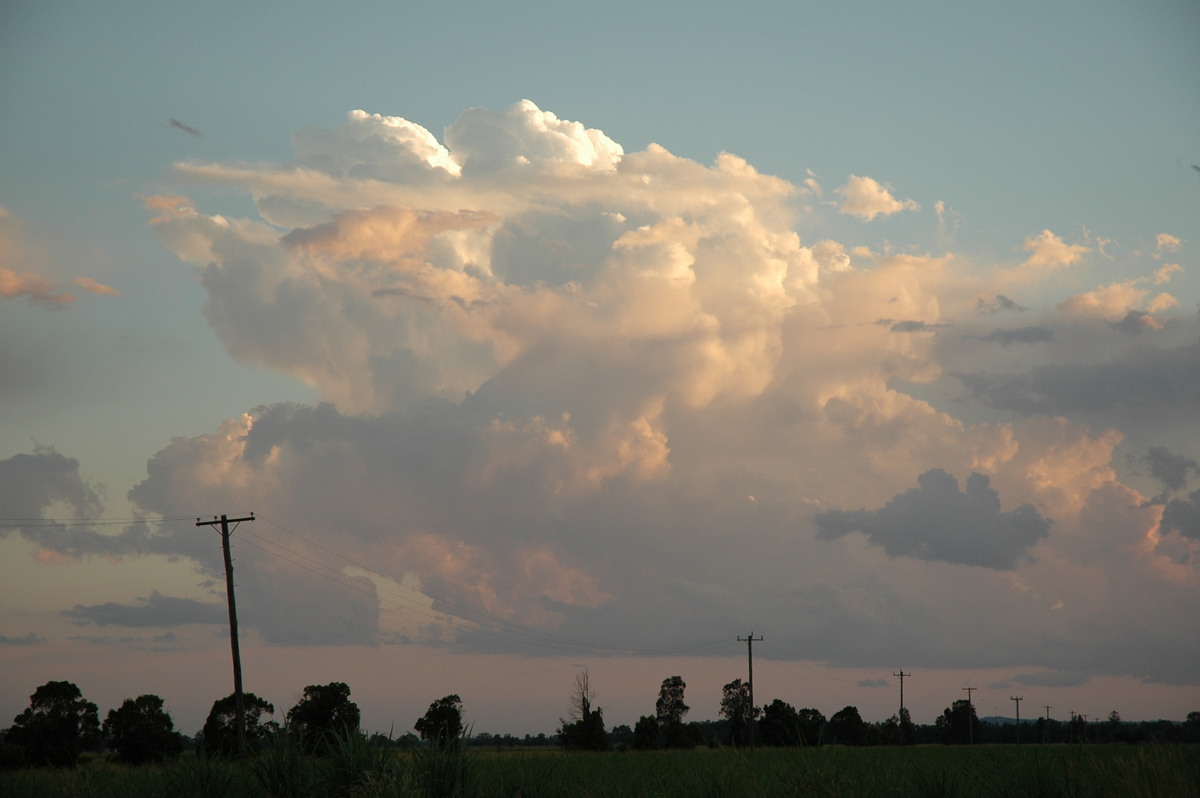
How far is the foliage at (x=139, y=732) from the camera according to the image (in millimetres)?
67875

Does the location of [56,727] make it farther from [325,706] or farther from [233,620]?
[233,620]

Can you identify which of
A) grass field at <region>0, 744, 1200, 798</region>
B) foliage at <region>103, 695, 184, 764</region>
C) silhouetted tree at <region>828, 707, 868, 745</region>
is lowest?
silhouetted tree at <region>828, 707, 868, 745</region>

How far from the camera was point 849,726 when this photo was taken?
115 m

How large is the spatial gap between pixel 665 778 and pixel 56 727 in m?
61.1

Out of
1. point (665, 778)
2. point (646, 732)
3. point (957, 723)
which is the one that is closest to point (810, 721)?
point (646, 732)

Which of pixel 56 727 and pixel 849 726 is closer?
Answer: pixel 56 727

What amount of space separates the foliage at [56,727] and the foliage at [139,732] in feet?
5.28

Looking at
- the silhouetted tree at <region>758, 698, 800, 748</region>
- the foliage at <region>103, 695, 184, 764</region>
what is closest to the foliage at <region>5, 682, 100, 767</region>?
the foliage at <region>103, 695, 184, 764</region>

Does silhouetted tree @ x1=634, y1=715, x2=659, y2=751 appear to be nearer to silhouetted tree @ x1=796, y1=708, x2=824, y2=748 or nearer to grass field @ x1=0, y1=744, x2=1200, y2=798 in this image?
silhouetted tree @ x1=796, y1=708, x2=824, y2=748

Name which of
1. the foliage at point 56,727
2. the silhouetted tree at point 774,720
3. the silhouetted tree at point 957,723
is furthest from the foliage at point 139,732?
the silhouetted tree at point 957,723

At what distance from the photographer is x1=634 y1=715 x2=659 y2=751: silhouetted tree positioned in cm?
9506

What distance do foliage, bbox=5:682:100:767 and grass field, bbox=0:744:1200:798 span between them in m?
47.3

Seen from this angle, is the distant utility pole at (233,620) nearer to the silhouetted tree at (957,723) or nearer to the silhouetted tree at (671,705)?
the silhouetted tree at (671,705)

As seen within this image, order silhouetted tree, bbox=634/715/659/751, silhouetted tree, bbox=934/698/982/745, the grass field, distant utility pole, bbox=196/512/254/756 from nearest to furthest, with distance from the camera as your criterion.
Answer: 1. the grass field
2. distant utility pole, bbox=196/512/254/756
3. silhouetted tree, bbox=634/715/659/751
4. silhouetted tree, bbox=934/698/982/745
